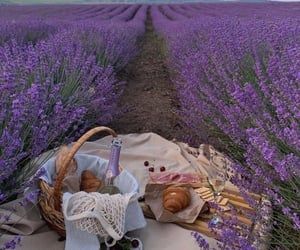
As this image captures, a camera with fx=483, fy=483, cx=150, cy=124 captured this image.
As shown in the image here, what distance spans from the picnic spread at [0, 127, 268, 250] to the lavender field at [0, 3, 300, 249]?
11cm

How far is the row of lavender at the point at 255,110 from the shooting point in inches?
68.4

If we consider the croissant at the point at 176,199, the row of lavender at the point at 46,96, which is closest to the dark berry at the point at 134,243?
the croissant at the point at 176,199

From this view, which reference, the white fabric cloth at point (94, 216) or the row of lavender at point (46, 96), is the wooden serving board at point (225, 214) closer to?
the white fabric cloth at point (94, 216)

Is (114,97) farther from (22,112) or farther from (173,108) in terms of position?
(22,112)

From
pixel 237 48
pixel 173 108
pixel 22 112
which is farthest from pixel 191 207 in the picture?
pixel 173 108

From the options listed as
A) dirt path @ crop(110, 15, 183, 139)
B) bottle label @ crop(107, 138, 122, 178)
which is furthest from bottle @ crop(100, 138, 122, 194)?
dirt path @ crop(110, 15, 183, 139)

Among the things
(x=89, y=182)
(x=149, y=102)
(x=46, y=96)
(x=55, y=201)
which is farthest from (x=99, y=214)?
(x=149, y=102)

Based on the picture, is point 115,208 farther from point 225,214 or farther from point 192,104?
point 192,104

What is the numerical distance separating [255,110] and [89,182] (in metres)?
0.85

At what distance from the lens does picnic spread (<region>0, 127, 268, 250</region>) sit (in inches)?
73.9

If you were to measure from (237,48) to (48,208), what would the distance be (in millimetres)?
1815

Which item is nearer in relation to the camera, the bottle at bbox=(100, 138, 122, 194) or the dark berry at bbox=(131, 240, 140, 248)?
the dark berry at bbox=(131, 240, 140, 248)

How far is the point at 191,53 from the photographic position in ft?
13.4

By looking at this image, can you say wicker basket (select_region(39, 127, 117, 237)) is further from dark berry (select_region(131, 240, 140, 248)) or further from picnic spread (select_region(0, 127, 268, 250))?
dark berry (select_region(131, 240, 140, 248))
